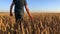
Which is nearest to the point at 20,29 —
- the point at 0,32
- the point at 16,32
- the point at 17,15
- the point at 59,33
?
the point at 16,32

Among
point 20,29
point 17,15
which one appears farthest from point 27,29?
point 17,15

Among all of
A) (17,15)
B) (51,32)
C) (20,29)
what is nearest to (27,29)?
(20,29)

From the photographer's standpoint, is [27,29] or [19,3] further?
[19,3]

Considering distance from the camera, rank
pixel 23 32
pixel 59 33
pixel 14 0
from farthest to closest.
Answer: pixel 14 0, pixel 59 33, pixel 23 32

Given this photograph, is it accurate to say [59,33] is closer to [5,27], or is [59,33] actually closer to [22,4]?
[5,27]

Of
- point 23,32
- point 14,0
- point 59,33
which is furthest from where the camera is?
point 14,0

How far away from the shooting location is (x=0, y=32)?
161 inches

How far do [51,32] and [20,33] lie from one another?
0.57 m

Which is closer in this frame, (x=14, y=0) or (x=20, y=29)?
(x=20, y=29)

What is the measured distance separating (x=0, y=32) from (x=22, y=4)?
1.21 meters

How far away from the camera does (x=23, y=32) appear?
12.4ft

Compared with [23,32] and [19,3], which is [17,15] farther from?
[23,32]

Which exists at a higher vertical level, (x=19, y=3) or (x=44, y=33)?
(x=19, y=3)

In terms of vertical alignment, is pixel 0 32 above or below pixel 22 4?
below
